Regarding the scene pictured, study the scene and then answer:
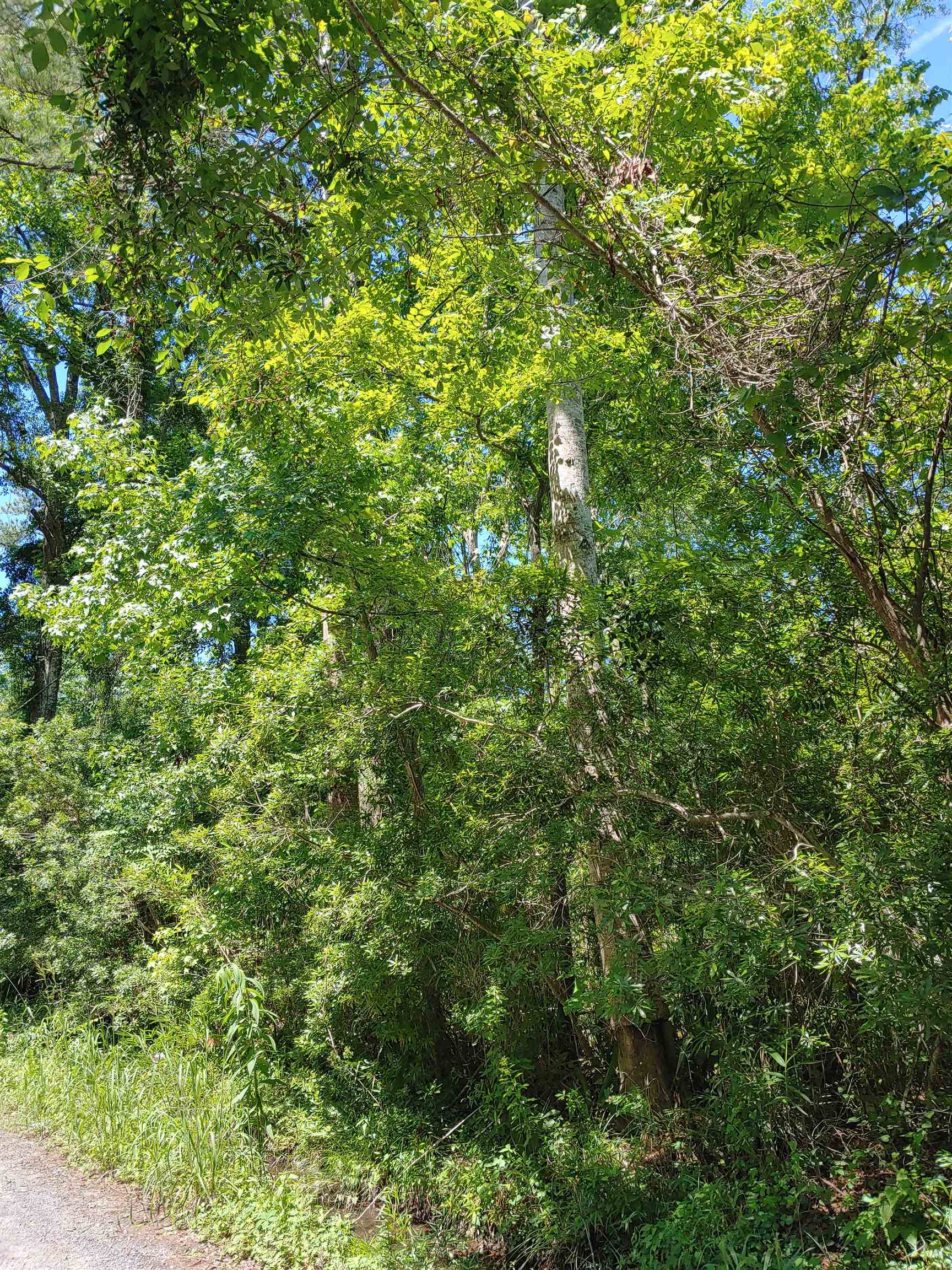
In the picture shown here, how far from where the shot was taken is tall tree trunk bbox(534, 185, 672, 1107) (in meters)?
4.68

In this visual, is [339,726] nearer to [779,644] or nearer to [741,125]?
[779,644]

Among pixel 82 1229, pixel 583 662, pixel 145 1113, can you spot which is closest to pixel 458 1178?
pixel 82 1229

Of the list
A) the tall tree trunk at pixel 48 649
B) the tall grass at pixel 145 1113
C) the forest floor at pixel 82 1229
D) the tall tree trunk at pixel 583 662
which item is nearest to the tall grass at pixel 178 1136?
the tall grass at pixel 145 1113

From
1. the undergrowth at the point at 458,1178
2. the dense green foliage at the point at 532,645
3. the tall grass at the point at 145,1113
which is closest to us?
the dense green foliage at the point at 532,645

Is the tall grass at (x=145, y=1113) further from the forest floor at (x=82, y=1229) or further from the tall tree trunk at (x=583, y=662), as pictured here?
the tall tree trunk at (x=583, y=662)

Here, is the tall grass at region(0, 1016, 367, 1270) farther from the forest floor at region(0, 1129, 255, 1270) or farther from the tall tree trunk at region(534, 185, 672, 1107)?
the tall tree trunk at region(534, 185, 672, 1107)

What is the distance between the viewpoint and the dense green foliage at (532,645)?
11.2ft

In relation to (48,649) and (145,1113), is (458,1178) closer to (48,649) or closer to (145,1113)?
(145,1113)

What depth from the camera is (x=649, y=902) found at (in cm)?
414

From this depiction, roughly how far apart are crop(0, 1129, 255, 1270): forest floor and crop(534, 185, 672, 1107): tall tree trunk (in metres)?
2.51

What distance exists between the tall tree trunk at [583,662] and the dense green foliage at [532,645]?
1.4 inches

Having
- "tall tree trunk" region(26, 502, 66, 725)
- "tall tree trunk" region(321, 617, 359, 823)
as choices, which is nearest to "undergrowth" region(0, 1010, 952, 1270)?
"tall tree trunk" region(321, 617, 359, 823)

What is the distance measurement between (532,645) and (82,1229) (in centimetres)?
434

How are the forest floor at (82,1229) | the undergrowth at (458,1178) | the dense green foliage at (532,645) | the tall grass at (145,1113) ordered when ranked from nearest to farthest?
the dense green foliage at (532,645) → the undergrowth at (458,1178) → the forest floor at (82,1229) → the tall grass at (145,1113)
